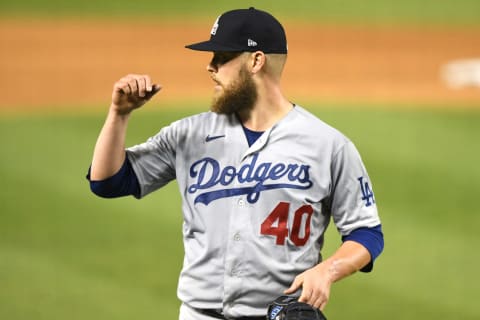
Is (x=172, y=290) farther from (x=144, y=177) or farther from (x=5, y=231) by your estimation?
(x=144, y=177)

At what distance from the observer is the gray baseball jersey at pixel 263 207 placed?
3.76 meters

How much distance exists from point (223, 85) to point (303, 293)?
88 cm

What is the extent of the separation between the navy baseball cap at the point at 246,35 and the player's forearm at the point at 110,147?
0.41 meters

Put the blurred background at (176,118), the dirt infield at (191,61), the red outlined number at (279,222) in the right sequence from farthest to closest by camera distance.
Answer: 1. the dirt infield at (191,61)
2. the blurred background at (176,118)
3. the red outlined number at (279,222)

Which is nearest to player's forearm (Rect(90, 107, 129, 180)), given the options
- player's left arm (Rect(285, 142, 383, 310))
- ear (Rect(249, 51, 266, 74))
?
ear (Rect(249, 51, 266, 74))

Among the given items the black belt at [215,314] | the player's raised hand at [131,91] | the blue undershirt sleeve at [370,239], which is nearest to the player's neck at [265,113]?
the player's raised hand at [131,91]

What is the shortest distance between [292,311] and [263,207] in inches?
22.2

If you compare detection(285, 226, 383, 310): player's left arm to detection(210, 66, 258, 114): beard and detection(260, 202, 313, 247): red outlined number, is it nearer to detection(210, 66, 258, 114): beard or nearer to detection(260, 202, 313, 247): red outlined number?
detection(260, 202, 313, 247): red outlined number

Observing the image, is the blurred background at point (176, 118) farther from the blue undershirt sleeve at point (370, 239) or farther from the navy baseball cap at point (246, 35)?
the navy baseball cap at point (246, 35)

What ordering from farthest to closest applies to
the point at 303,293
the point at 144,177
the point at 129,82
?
1. the point at 144,177
2. the point at 129,82
3. the point at 303,293

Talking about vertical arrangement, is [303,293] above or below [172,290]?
above

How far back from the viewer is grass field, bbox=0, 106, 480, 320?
21.3 feet

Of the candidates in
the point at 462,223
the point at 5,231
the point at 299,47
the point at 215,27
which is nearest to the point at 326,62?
the point at 299,47

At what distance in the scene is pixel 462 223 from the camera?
8.05m
